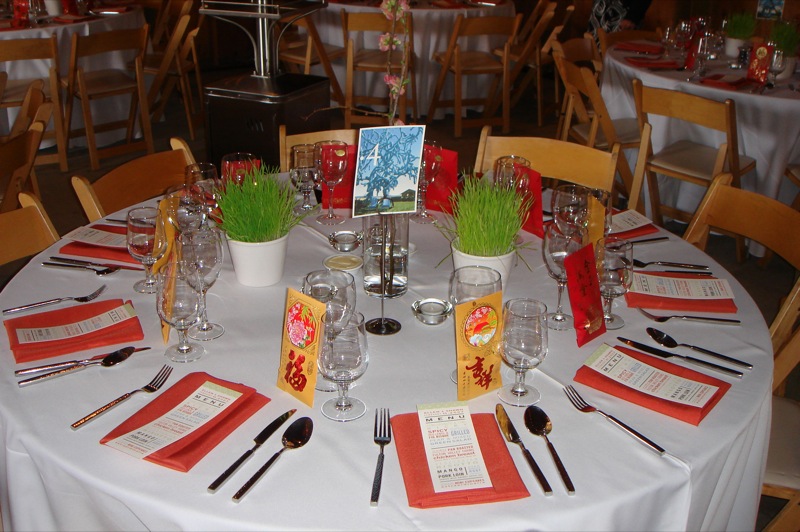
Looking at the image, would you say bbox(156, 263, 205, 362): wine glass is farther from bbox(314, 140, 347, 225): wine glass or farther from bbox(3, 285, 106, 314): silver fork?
bbox(314, 140, 347, 225): wine glass

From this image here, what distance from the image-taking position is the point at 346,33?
5559mm

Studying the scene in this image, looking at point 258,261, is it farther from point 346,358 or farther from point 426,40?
point 426,40

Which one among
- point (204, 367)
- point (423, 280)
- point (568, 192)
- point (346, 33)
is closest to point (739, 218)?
point (568, 192)

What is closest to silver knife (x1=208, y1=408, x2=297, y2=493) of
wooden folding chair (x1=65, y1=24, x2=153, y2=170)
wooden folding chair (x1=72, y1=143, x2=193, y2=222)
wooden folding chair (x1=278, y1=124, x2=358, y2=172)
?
wooden folding chair (x1=72, y1=143, x2=193, y2=222)

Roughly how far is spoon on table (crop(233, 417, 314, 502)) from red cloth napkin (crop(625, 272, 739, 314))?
83 centimetres

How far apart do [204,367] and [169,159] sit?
46.6 inches

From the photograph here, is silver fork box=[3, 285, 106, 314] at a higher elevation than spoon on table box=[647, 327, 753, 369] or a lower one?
lower

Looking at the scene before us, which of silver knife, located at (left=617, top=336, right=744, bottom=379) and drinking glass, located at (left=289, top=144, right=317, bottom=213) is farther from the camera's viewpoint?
drinking glass, located at (left=289, top=144, right=317, bottom=213)

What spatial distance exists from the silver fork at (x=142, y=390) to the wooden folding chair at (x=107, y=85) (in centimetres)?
348

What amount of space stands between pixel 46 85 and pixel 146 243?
141 inches

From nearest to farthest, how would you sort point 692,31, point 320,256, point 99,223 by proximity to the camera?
1. point 320,256
2. point 99,223
3. point 692,31

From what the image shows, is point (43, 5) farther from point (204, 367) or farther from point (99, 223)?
point (204, 367)

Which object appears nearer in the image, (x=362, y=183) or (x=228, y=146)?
(x=362, y=183)

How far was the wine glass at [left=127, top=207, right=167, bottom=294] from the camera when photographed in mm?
1707
